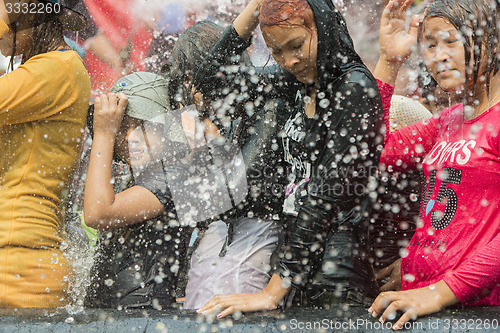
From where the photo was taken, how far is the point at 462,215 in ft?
6.08

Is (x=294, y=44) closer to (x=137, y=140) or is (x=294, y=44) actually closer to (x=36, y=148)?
(x=137, y=140)

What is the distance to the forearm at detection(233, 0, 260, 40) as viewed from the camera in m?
2.26

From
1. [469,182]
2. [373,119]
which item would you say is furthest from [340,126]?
[469,182]

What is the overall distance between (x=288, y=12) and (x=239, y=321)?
1.10m

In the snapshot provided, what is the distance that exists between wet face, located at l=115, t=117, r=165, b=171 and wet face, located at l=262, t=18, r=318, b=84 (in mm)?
736

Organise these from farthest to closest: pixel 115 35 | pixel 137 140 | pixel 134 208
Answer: pixel 115 35, pixel 137 140, pixel 134 208

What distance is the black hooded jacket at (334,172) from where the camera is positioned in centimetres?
187
